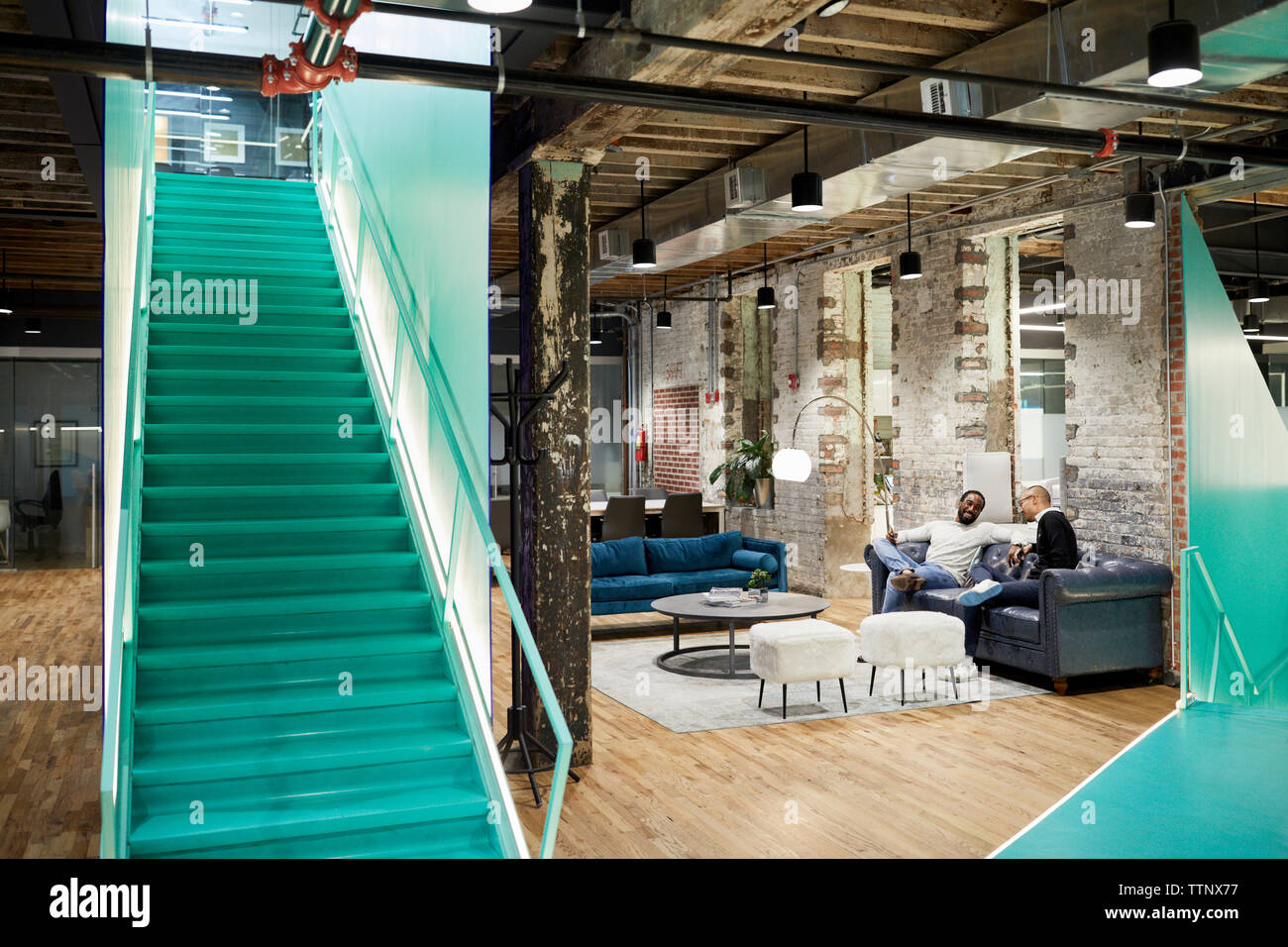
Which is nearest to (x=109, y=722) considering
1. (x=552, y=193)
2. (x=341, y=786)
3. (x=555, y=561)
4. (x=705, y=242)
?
(x=341, y=786)

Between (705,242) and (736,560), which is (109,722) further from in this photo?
(736,560)

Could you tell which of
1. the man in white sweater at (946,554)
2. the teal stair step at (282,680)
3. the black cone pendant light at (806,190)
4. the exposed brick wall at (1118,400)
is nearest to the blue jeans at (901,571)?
the man in white sweater at (946,554)

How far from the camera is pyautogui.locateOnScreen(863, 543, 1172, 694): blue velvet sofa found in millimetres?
6855

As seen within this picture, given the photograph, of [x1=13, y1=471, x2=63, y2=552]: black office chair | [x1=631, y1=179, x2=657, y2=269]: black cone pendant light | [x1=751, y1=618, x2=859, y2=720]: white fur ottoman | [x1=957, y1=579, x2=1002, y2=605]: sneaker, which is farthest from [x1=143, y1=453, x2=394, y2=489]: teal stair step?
[x1=13, y1=471, x2=63, y2=552]: black office chair

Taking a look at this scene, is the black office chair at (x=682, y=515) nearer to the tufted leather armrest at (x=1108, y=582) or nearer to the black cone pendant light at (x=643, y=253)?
the black cone pendant light at (x=643, y=253)

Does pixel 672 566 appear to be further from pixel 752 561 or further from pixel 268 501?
pixel 268 501

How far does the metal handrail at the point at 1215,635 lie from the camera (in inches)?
250

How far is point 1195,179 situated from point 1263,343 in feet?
30.6

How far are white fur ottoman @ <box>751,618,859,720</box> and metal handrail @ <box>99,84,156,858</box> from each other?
3.44 metres

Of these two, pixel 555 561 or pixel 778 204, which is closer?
pixel 555 561

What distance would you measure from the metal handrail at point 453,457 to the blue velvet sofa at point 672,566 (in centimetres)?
358

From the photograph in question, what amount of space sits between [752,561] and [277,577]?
18.1 ft

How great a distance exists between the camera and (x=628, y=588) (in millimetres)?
9258
